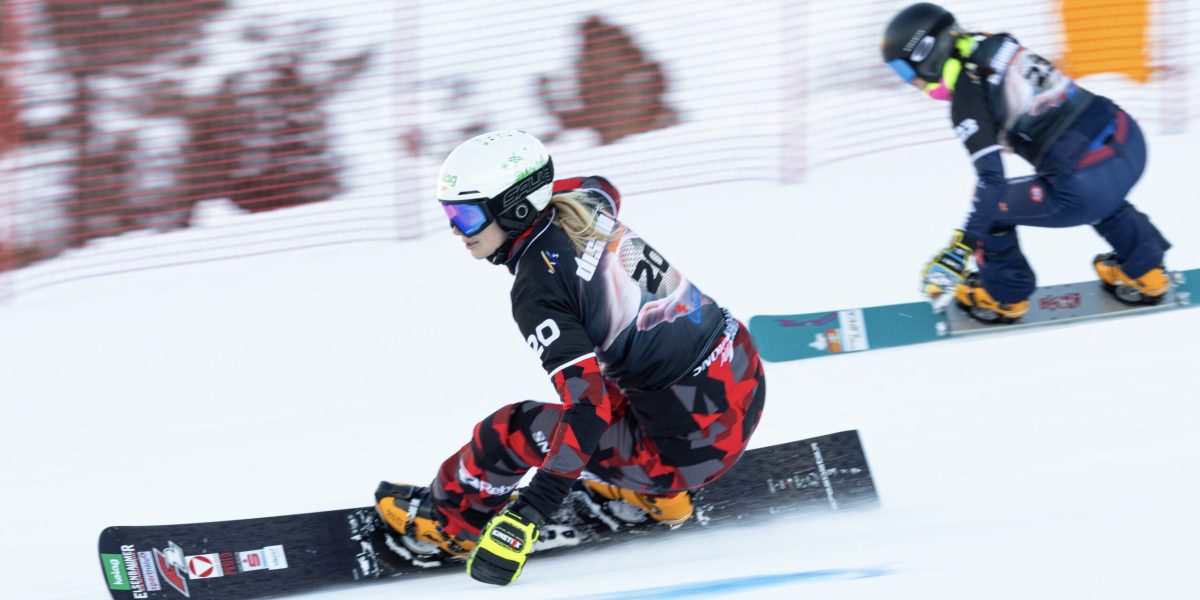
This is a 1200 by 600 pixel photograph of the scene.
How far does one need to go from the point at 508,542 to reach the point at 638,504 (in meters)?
0.68

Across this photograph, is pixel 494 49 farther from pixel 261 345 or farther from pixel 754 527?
pixel 754 527

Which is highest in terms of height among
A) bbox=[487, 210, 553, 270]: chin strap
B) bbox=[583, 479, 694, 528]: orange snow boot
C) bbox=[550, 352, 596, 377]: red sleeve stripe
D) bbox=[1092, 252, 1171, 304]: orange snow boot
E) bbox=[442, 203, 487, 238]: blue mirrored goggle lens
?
bbox=[442, 203, 487, 238]: blue mirrored goggle lens

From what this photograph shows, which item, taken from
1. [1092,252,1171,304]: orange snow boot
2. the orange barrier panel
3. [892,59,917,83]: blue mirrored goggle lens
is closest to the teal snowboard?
[1092,252,1171,304]: orange snow boot

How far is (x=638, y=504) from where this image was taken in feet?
12.0

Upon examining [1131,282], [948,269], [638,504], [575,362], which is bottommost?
[1131,282]

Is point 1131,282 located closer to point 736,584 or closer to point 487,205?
point 736,584

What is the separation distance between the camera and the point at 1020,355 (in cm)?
491

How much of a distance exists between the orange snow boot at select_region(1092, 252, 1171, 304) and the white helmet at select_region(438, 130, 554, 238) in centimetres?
325

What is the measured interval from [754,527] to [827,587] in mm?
942

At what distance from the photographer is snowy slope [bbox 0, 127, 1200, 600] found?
3.07 metres

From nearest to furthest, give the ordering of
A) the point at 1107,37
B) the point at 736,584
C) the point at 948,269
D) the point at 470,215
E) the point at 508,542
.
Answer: the point at 736,584
the point at 508,542
the point at 470,215
the point at 948,269
the point at 1107,37

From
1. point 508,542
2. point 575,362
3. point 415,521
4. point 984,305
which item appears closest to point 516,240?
point 575,362

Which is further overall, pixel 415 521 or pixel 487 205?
pixel 415 521

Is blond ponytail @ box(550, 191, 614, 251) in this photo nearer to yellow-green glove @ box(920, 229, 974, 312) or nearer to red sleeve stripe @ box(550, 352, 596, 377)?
red sleeve stripe @ box(550, 352, 596, 377)
